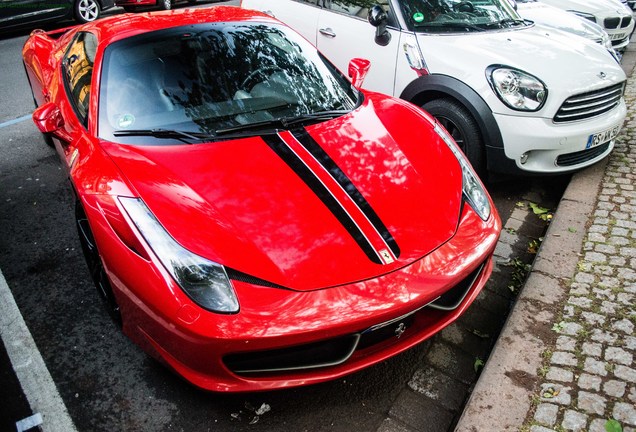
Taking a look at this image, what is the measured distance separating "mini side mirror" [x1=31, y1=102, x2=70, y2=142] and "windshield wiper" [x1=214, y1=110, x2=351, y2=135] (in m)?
0.98

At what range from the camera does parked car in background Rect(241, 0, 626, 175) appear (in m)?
3.79

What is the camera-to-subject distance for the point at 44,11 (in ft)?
29.2

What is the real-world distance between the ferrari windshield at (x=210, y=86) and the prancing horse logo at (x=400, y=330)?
3.82 ft

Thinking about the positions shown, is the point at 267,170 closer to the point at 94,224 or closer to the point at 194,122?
the point at 194,122

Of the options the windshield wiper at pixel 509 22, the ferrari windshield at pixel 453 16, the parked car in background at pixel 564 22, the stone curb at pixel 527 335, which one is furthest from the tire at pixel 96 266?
the parked car in background at pixel 564 22

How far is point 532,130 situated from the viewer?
3.77 meters

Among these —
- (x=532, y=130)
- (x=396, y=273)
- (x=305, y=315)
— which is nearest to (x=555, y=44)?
(x=532, y=130)

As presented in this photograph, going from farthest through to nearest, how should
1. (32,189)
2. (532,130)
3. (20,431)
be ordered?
(32,189), (532,130), (20,431)

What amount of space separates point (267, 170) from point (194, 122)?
A: 532mm

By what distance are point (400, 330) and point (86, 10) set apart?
31.1 ft

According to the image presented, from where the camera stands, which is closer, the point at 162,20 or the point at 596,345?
the point at 596,345

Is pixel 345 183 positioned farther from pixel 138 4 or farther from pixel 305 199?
pixel 138 4

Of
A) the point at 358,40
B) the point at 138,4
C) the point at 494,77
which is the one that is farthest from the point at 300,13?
the point at 138,4

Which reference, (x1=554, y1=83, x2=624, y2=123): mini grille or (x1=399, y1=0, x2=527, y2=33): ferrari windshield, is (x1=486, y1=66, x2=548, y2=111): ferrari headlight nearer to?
(x1=554, y1=83, x2=624, y2=123): mini grille
